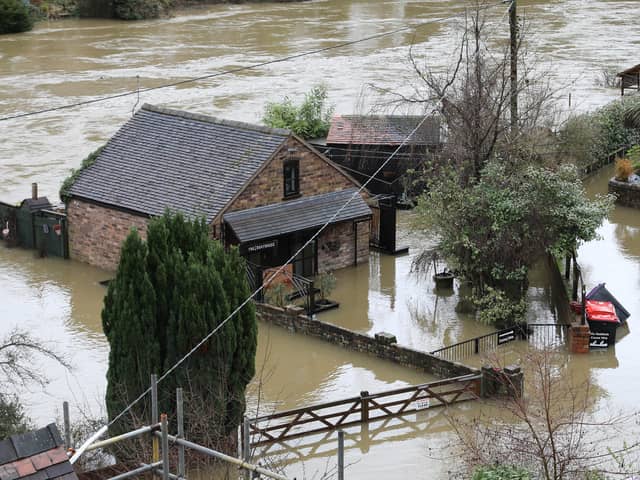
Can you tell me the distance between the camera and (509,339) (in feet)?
97.5

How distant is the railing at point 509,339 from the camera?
2894 centimetres

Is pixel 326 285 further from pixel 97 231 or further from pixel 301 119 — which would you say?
pixel 301 119

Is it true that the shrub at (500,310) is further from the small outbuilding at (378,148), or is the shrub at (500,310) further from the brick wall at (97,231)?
the small outbuilding at (378,148)

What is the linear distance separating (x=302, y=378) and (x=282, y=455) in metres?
4.43

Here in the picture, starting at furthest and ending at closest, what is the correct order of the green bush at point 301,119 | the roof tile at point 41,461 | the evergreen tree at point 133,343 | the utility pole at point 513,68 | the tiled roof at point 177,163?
the green bush at point 301,119
the utility pole at point 513,68
the tiled roof at point 177,163
the evergreen tree at point 133,343
the roof tile at point 41,461

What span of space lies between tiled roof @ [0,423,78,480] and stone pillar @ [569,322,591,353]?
57.3 ft

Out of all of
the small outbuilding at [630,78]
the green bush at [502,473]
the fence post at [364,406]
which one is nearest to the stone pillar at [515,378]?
the fence post at [364,406]

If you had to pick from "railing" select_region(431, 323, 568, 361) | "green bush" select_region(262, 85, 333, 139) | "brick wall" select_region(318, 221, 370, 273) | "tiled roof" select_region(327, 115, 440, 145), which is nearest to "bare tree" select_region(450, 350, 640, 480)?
"railing" select_region(431, 323, 568, 361)

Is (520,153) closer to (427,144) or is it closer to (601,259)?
(601,259)

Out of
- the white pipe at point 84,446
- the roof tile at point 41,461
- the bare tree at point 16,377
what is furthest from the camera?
the bare tree at point 16,377

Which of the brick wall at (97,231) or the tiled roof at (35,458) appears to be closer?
the tiled roof at (35,458)

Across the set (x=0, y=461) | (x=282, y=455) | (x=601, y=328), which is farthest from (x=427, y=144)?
(x=0, y=461)

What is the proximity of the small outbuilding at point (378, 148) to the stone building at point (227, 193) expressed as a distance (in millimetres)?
5768

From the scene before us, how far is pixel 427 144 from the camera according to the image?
40.8 m
